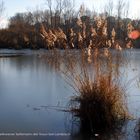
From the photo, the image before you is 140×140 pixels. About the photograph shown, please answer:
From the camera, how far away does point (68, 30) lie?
295 inches

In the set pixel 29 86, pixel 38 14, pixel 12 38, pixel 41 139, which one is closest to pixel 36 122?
pixel 41 139

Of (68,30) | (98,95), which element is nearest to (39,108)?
(98,95)

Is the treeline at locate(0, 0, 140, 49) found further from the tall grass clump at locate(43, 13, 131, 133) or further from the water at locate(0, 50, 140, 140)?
the water at locate(0, 50, 140, 140)

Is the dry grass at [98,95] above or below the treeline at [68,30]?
below

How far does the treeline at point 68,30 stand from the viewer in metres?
5.65

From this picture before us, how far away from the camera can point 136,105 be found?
6.26 m

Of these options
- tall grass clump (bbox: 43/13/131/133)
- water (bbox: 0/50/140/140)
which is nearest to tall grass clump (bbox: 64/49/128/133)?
tall grass clump (bbox: 43/13/131/133)

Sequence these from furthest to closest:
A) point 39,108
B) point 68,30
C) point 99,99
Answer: point 68,30
point 39,108
point 99,99

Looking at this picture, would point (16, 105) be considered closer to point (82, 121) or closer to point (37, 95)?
point (37, 95)

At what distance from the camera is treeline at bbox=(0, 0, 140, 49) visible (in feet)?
18.5

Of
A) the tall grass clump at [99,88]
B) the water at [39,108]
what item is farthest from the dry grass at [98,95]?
the water at [39,108]

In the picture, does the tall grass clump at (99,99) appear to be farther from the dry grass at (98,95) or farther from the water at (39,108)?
the water at (39,108)

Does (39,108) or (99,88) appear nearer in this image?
(99,88)

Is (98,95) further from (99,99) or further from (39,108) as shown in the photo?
(39,108)
